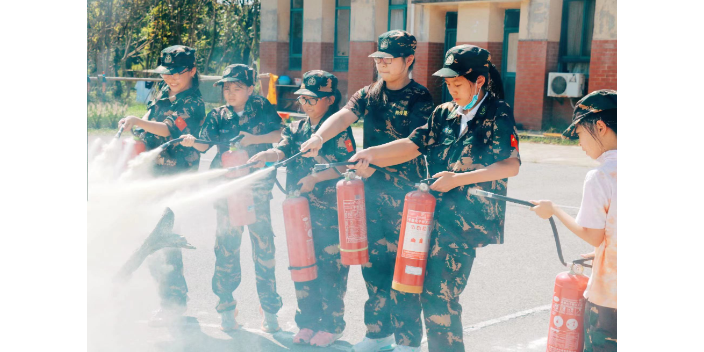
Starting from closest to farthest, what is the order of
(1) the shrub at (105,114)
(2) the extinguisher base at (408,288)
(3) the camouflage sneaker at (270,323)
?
(2) the extinguisher base at (408,288) → (3) the camouflage sneaker at (270,323) → (1) the shrub at (105,114)

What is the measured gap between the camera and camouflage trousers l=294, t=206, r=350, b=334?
4.62 meters

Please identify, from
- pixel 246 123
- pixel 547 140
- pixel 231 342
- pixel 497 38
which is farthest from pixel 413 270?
pixel 497 38

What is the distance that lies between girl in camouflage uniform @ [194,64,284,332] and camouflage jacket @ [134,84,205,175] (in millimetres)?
116

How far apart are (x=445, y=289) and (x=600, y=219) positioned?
0.96 meters

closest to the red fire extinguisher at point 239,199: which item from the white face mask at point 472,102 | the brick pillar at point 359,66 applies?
the white face mask at point 472,102

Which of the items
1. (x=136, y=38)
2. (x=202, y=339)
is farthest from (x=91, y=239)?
(x=136, y=38)

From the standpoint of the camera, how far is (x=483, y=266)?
666 cm

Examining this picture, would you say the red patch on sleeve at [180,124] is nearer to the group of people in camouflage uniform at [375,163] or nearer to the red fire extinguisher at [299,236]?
the group of people in camouflage uniform at [375,163]

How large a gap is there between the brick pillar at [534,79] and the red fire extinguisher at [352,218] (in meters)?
15.5

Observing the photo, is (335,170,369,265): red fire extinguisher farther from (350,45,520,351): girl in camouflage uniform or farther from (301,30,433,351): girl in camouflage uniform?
(350,45,520,351): girl in camouflage uniform

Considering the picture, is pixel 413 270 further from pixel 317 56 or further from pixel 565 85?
pixel 317 56

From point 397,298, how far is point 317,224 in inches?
31.3

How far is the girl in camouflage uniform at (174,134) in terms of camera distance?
5.11 meters
